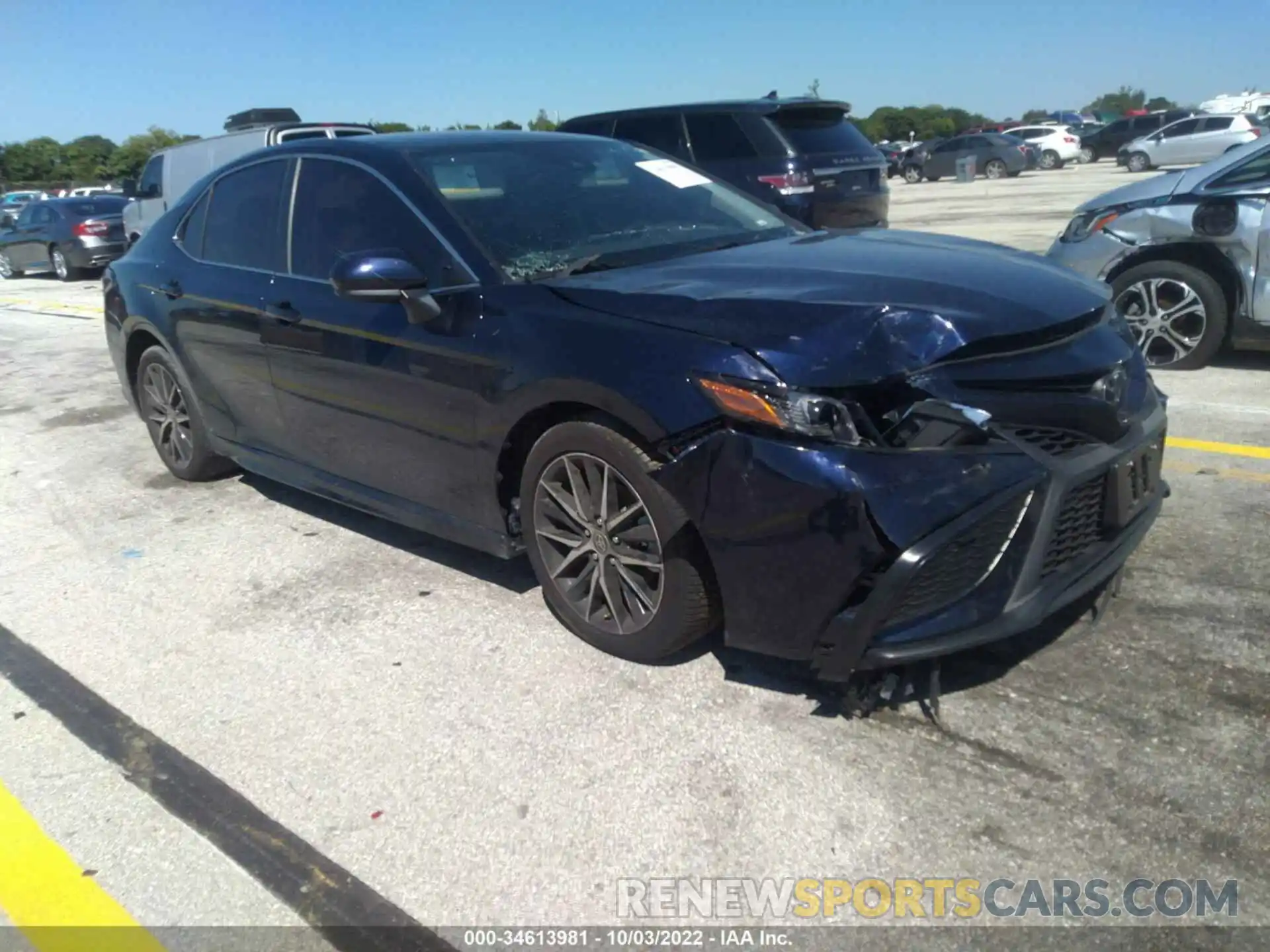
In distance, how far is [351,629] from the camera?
3.92 metres

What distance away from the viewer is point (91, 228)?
18734 millimetres

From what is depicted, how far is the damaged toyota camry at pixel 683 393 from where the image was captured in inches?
106

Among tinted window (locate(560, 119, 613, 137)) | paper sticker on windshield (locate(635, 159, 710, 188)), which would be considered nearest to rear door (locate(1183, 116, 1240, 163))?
tinted window (locate(560, 119, 613, 137))

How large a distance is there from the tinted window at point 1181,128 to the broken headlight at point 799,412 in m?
34.3

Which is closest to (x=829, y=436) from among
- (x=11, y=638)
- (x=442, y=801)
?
(x=442, y=801)

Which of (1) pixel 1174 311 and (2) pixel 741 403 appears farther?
(1) pixel 1174 311

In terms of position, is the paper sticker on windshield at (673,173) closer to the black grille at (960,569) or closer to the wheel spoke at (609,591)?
the wheel spoke at (609,591)

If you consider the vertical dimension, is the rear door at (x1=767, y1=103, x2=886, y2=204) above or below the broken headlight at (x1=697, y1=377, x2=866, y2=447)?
above

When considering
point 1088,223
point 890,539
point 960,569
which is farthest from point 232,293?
point 1088,223

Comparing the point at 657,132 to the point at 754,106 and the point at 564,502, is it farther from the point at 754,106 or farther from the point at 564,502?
the point at 564,502

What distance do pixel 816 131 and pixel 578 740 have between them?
812cm

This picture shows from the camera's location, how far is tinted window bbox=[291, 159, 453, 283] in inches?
150

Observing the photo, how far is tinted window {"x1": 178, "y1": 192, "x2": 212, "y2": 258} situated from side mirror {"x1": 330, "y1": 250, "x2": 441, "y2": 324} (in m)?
1.92

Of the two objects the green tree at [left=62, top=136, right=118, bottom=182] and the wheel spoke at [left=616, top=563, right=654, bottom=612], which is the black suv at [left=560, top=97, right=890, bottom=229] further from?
the green tree at [left=62, top=136, right=118, bottom=182]
